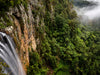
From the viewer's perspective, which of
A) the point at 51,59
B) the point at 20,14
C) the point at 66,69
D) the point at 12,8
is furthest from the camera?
the point at 66,69

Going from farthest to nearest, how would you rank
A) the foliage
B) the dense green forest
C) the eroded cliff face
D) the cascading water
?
the foliage → the dense green forest → the eroded cliff face → the cascading water

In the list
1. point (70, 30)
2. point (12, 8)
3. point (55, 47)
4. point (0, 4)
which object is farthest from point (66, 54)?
point (0, 4)

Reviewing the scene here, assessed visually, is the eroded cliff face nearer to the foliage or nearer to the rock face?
the rock face

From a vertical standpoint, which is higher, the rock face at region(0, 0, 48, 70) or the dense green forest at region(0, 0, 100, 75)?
the rock face at region(0, 0, 48, 70)

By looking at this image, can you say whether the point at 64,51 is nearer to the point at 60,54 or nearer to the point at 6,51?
the point at 60,54

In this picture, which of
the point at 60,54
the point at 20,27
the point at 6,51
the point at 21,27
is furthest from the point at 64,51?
the point at 6,51

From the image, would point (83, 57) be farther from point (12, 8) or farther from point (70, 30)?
point (12, 8)

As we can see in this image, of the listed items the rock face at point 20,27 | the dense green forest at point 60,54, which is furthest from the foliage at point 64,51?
the rock face at point 20,27

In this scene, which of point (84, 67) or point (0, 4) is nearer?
point (0, 4)

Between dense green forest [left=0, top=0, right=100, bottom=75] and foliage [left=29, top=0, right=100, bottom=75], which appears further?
foliage [left=29, top=0, right=100, bottom=75]

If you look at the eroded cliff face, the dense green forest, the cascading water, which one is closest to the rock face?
the eroded cliff face

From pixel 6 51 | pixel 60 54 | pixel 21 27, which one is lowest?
pixel 60 54
